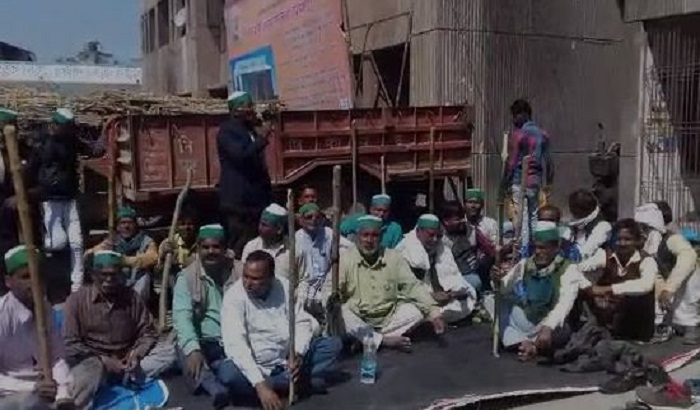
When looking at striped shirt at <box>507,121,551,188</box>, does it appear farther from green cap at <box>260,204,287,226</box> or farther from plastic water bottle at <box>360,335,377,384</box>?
green cap at <box>260,204,287,226</box>

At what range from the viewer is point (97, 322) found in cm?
534

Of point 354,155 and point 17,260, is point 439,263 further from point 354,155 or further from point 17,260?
point 17,260

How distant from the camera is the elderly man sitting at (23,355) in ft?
15.2

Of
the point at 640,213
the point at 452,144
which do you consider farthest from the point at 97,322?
the point at 452,144

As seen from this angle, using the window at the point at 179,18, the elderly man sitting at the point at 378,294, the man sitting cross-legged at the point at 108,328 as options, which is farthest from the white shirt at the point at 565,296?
the window at the point at 179,18

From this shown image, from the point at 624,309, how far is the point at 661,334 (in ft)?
1.56

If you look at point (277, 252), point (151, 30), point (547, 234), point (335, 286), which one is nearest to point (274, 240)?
point (277, 252)

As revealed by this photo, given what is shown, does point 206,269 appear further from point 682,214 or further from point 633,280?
point 682,214

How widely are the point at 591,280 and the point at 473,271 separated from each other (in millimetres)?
1445

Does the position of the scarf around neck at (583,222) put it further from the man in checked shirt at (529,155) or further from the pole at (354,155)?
the pole at (354,155)

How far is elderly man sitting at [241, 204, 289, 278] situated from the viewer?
6379mm

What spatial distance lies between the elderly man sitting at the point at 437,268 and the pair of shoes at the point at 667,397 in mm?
2265

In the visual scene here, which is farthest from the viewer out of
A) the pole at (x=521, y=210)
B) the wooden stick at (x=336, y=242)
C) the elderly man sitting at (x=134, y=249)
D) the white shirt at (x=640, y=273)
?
the elderly man sitting at (x=134, y=249)

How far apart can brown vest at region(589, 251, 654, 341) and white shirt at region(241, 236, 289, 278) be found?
2284 millimetres
